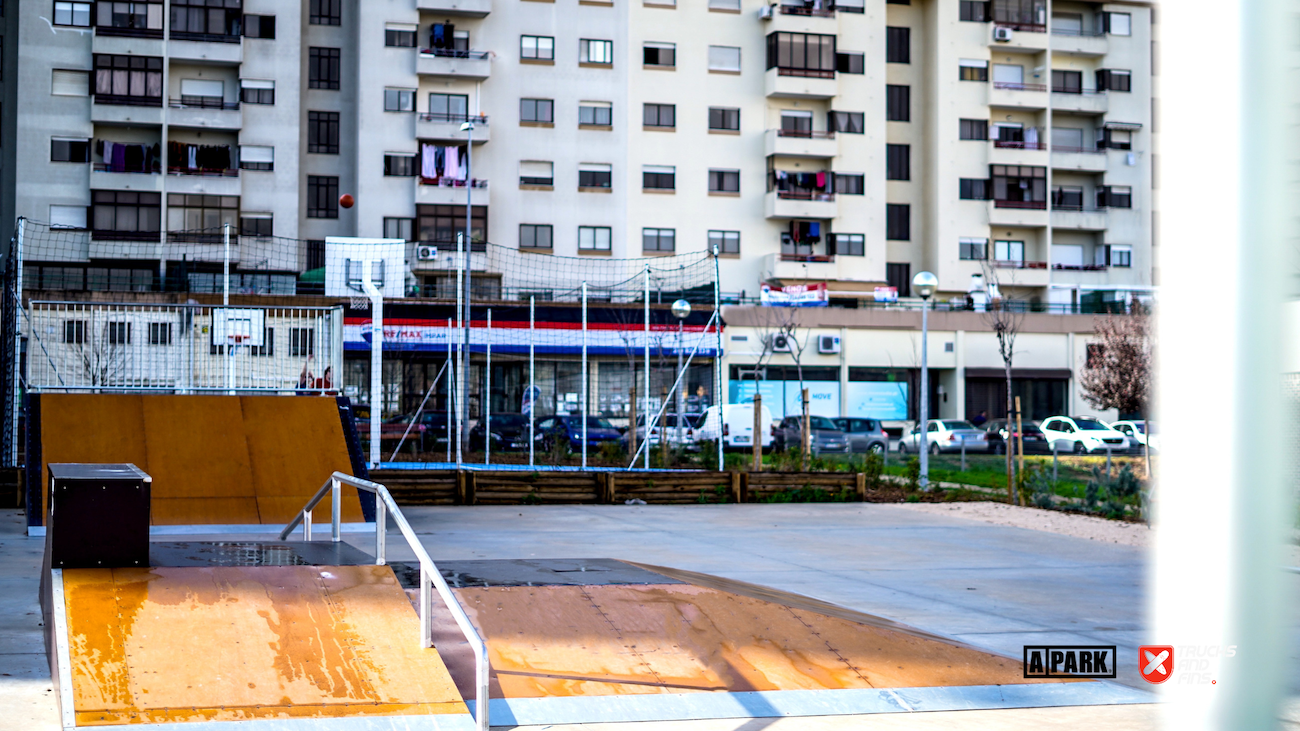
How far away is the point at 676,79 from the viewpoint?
51781 mm

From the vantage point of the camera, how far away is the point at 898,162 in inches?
2218

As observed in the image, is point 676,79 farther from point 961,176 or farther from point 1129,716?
point 1129,716

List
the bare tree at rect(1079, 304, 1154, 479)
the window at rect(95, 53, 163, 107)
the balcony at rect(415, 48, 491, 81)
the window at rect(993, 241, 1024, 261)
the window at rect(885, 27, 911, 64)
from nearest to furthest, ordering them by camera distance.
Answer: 1. the window at rect(95, 53, 163, 107)
2. the bare tree at rect(1079, 304, 1154, 479)
3. the balcony at rect(415, 48, 491, 81)
4. the window at rect(993, 241, 1024, 261)
5. the window at rect(885, 27, 911, 64)

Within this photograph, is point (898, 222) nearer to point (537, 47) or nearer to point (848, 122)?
point (848, 122)

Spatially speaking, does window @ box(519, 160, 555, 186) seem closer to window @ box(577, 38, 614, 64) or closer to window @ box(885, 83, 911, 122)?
window @ box(577, 38, 614, 64)

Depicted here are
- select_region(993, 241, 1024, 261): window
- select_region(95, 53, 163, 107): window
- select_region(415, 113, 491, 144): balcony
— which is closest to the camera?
select_region(95, 53, 163, 107): window

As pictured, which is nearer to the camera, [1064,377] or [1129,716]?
[1129,716]

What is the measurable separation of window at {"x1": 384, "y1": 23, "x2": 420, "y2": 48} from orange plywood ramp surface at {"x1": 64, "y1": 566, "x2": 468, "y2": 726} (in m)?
44.6

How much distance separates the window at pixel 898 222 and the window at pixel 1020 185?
162 inches

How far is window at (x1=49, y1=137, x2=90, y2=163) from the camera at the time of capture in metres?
47.0

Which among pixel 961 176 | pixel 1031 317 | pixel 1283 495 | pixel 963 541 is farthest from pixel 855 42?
pixel 1283 495

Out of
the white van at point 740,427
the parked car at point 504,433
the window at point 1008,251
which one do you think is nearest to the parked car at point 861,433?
the white van at point 740,427

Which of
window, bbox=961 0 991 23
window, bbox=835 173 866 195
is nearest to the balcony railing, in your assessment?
window, bbox=835 173 866 195

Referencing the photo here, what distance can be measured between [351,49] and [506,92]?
693 centimetres
